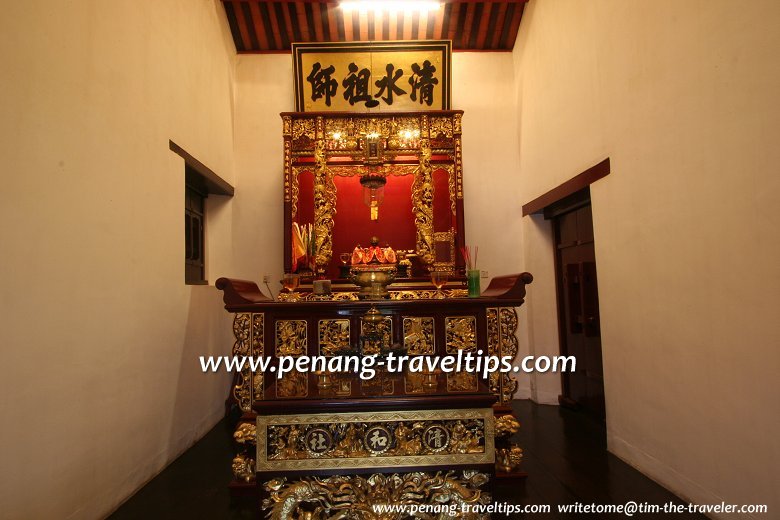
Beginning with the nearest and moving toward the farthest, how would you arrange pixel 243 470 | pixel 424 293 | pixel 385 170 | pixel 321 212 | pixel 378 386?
pixel 378 386
pixel 243 470
pixel 424 293
pixel 321 212
pixel 385 170

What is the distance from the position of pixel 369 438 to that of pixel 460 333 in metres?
1.29

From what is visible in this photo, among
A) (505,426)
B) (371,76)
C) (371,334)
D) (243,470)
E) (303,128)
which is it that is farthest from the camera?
Result: (371,76)

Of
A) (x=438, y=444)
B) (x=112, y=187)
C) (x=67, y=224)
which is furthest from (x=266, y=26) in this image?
(x=438, y=444)

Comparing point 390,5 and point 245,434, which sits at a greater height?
point 390,5

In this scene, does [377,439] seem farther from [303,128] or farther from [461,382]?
[303,128]

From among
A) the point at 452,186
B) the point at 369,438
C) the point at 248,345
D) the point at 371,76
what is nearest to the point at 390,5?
the point at 371,76

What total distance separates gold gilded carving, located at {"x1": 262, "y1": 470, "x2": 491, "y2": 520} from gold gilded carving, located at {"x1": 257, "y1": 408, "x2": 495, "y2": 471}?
2.9 inches

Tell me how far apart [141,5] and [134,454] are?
9.78 feet

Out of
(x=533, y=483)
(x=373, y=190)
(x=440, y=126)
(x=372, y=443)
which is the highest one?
(x=440, y=126)

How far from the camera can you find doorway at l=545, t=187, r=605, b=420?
3.68 meters

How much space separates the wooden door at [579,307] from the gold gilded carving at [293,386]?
263 cm

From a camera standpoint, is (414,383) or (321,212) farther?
(321,212)

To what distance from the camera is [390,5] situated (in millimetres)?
4680

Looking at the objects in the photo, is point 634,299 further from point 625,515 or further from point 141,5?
point 141,5
